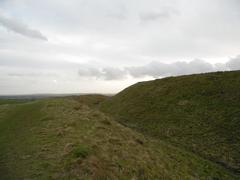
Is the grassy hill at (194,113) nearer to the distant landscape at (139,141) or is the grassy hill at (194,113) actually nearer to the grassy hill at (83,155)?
the distant landscape at (139,141)

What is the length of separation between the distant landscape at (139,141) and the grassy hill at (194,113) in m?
0.07

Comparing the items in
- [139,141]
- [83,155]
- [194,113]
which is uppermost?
[194,113]

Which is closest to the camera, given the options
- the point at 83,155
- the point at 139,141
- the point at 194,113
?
the point at 83,155

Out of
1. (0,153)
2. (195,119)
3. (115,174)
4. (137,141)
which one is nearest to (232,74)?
(195,119)

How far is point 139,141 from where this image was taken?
64.5 feet

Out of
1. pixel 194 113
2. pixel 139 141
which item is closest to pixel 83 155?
pixel 139 141

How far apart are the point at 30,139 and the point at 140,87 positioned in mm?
34748

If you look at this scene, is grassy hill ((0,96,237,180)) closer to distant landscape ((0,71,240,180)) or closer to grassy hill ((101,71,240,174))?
distant landscape ((0,71,240,180))

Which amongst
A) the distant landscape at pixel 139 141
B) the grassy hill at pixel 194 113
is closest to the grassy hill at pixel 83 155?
the distant landscape at pixel 139 141

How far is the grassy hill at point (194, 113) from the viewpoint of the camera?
68.7ft

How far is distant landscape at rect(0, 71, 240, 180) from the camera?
12.1m

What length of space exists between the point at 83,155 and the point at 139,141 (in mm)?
7819

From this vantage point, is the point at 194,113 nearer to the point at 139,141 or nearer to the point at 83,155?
the point at 139,141

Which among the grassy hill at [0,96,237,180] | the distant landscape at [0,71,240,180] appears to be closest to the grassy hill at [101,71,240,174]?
the distant landscape at [0,71,240,180]
